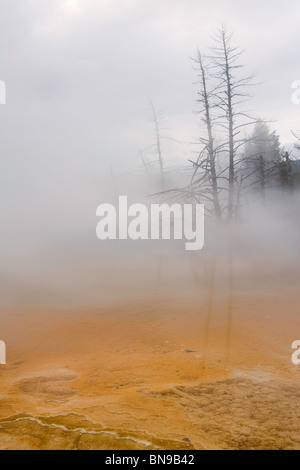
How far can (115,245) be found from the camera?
21.5 meters

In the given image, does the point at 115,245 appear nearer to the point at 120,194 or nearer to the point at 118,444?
the point at 118,444

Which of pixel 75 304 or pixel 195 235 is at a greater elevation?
pixel 195 235

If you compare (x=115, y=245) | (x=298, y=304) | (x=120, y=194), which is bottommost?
(x=298, y=304)

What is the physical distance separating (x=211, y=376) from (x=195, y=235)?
50.9 ft

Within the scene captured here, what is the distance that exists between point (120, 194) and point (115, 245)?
2250 cm

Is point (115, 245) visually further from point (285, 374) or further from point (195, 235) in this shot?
point (285, 374)

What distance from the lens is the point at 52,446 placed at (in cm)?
359
